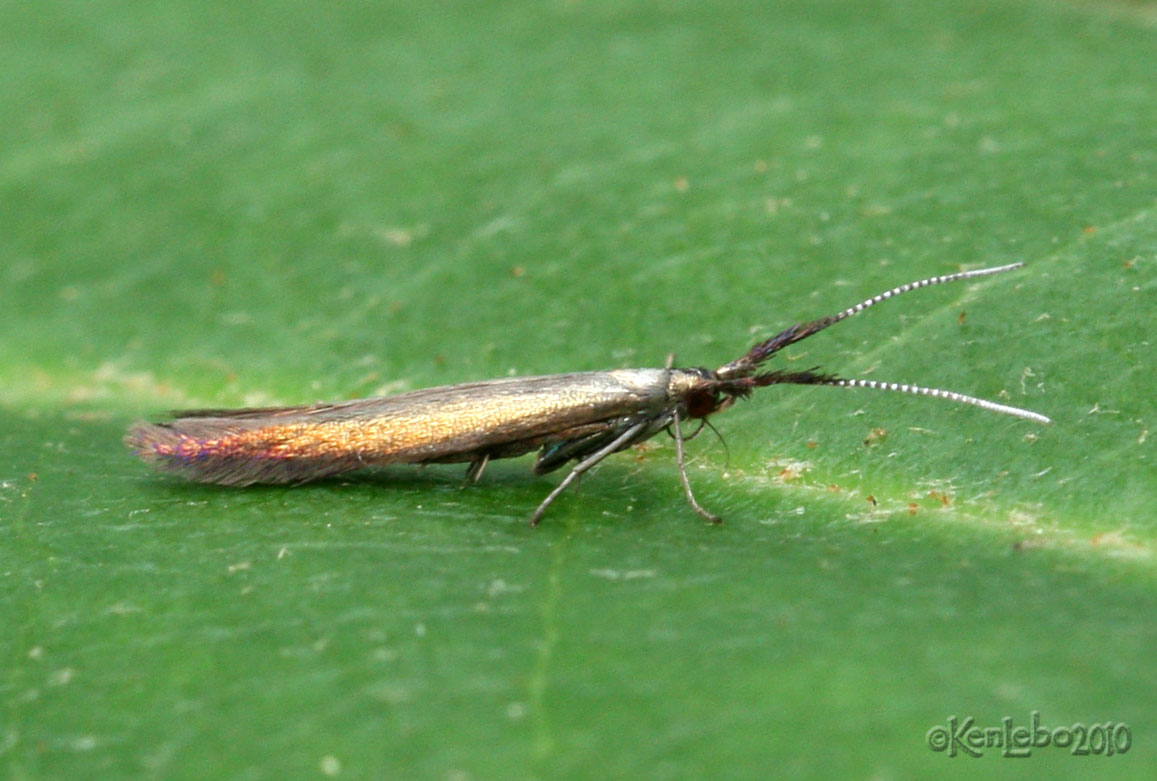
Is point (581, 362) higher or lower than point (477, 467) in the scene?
higher

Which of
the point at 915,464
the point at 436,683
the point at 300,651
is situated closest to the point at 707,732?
the point at 436,683

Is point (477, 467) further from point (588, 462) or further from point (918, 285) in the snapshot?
point (918, 285)

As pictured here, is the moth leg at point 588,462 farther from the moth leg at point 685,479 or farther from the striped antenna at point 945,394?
the striped antenna at point 945,394

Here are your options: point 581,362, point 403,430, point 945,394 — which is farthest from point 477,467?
point 945,394

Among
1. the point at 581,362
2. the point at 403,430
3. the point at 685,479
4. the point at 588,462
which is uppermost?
the point at 581,362

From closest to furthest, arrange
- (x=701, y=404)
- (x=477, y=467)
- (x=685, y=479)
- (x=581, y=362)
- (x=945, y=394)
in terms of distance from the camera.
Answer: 1. (x=945, y=394)
2. (x=685, y=479)
3. (x=701, y=404)
4. (x=477, y=467)
5. (x=581, y=362)

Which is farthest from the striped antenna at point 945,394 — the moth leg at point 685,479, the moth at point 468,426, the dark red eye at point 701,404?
the moth leg at point 685,479
